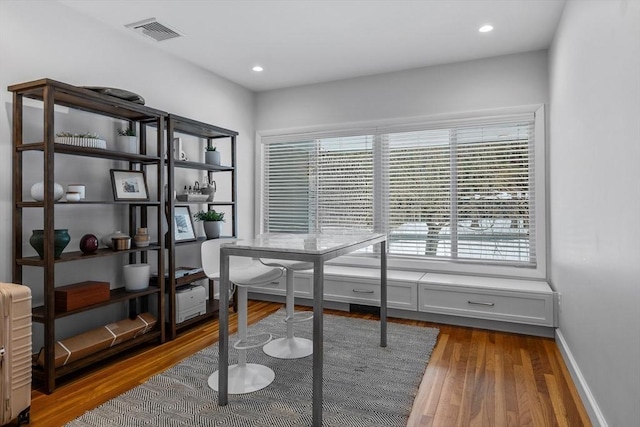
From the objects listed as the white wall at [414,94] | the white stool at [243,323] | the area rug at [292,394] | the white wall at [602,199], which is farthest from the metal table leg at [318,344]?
the white wall at [414,94]

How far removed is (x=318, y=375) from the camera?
1.89 metres

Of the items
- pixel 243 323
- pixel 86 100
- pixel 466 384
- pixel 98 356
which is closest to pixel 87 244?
pixel 98 356

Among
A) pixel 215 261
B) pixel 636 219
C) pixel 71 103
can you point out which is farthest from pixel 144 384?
pixel 636 219

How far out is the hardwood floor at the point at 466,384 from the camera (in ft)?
6.72

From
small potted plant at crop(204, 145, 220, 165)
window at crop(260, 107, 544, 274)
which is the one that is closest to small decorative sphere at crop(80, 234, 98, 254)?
small potted plant at crop(204, 145, 220, 165)

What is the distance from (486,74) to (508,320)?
2.38 metres

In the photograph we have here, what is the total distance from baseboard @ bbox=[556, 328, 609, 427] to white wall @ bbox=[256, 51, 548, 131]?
7.31ft

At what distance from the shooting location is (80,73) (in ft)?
9.58

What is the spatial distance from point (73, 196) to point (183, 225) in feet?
3.89

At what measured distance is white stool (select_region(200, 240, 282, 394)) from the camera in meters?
2.34

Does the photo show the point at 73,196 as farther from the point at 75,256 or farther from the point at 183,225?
the point at 183,225

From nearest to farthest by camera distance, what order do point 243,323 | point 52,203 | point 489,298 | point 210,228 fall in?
point 52,203 < point 243,323 < point 489,298 < point 210,228

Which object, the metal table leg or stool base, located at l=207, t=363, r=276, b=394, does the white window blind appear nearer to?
stool base, located at l=207, t=363, r=276, b=394

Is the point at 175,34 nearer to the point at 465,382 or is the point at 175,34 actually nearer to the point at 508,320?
the point at 465,382
